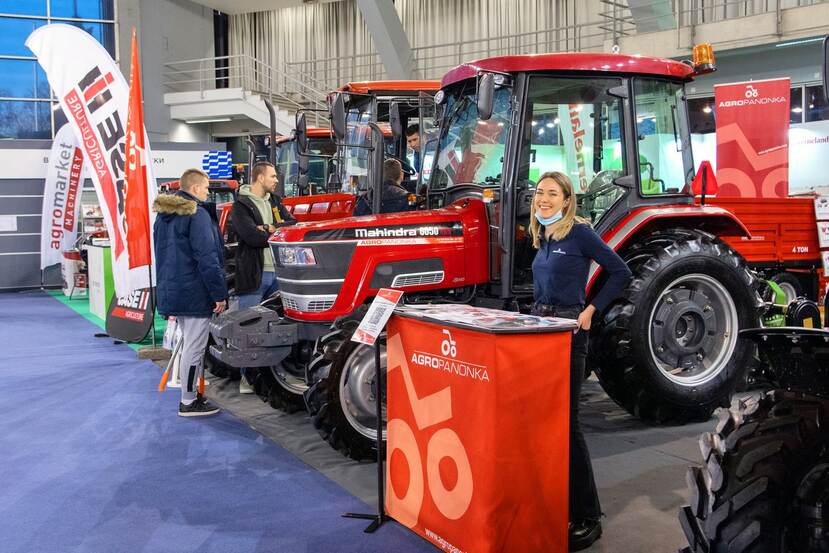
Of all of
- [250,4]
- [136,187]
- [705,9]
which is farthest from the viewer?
[250,4]

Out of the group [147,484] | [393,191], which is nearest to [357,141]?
[393,191]

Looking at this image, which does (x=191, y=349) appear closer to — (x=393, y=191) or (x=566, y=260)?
(x=393, y=191)

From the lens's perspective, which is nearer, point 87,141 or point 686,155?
point 686,155

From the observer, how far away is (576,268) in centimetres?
354

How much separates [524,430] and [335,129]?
297 cm

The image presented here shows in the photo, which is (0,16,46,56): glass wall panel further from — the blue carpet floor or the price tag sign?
the price tag sign

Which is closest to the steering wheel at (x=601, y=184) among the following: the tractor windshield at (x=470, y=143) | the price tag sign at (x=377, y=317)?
the tractor windshield at (x=470, y=143)

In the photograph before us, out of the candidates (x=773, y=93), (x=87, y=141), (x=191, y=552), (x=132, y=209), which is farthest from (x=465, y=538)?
(x=773, y=93)

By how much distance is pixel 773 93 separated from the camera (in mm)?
9156

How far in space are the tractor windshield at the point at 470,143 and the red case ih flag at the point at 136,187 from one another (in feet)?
10.3

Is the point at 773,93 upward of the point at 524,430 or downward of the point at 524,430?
upward

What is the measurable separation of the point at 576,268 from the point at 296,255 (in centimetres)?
175

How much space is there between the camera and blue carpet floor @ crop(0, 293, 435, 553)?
344 cm

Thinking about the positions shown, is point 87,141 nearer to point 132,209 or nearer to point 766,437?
point 132,209
